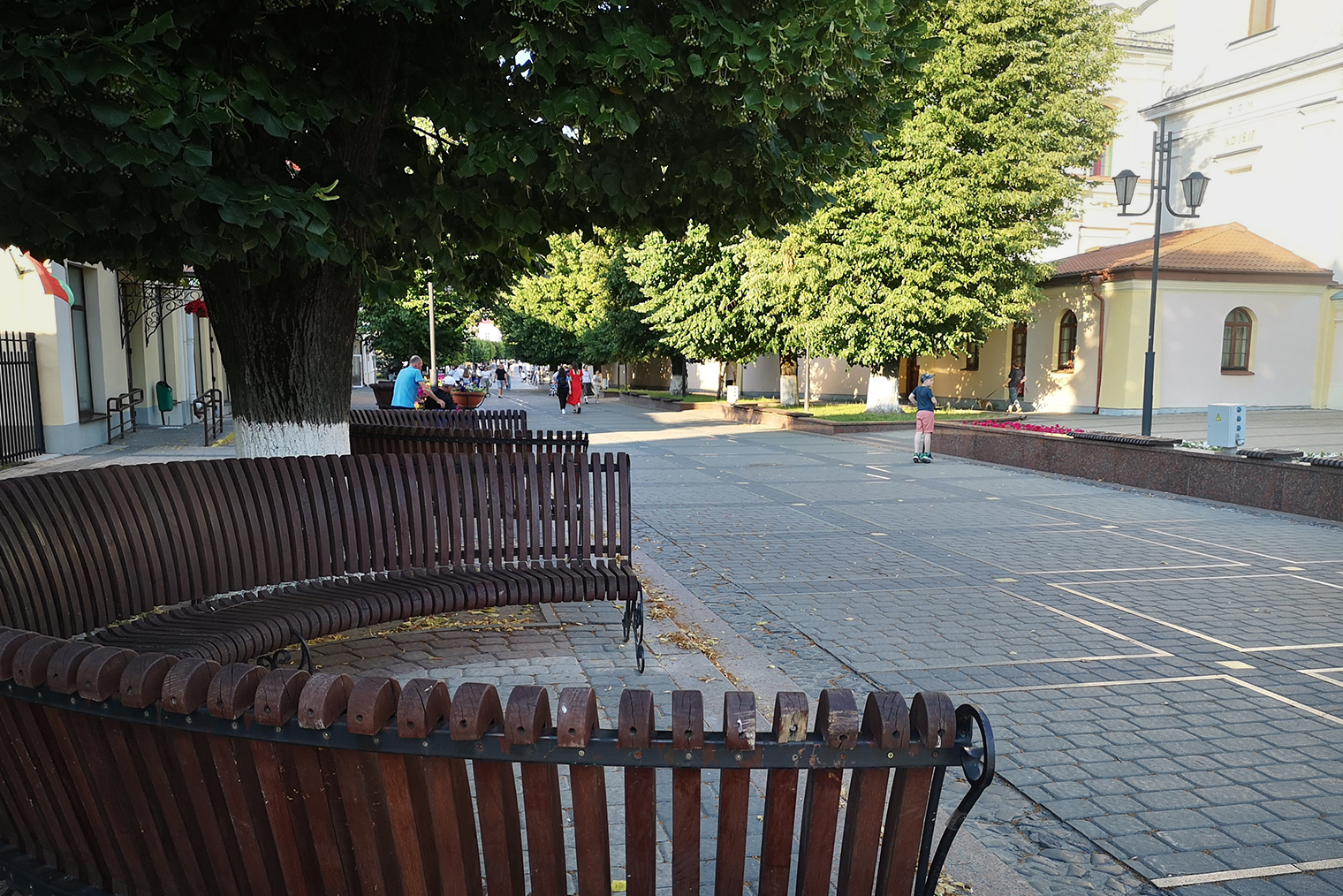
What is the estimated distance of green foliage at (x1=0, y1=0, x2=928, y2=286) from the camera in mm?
4227

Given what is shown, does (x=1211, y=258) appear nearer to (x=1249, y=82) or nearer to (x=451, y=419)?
(x=1249, y=82)

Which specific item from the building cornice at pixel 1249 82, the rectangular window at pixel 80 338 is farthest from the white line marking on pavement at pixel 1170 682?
the building cornice at pixel 1249 82

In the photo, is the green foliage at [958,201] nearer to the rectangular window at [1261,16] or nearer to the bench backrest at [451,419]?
the rectangular window at [1261,16]

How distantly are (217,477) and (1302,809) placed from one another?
517 centimetres

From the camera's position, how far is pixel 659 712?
4457 mm

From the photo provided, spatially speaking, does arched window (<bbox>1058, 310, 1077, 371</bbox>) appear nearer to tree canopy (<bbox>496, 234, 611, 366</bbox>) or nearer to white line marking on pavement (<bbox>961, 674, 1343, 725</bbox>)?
tree canopy (<bbox>496, 234, 611, 366</bbox>)

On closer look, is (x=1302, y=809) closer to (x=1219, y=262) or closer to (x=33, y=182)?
(x=33, y=182)

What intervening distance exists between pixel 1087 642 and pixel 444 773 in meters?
5.21

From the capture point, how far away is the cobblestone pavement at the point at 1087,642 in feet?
12.2

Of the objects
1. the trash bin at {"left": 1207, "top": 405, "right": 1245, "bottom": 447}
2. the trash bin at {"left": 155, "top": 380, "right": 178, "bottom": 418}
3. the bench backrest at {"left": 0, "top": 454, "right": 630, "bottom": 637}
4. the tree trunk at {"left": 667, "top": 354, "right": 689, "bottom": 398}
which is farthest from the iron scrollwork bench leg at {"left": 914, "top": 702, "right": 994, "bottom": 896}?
the tree trunk at {"left": 667, "top": 354, "right": 689, "bottom": 398}

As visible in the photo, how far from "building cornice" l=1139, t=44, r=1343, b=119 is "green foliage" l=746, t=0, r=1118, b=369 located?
9078 millimetres

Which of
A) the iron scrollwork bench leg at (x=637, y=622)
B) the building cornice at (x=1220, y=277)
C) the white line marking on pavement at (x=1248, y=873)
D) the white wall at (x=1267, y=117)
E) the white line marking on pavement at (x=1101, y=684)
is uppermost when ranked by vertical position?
the white wall at (x=1267, y=117)

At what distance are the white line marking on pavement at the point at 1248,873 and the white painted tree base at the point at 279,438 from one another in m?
5.28

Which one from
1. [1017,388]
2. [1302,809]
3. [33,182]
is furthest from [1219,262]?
[33,182]
